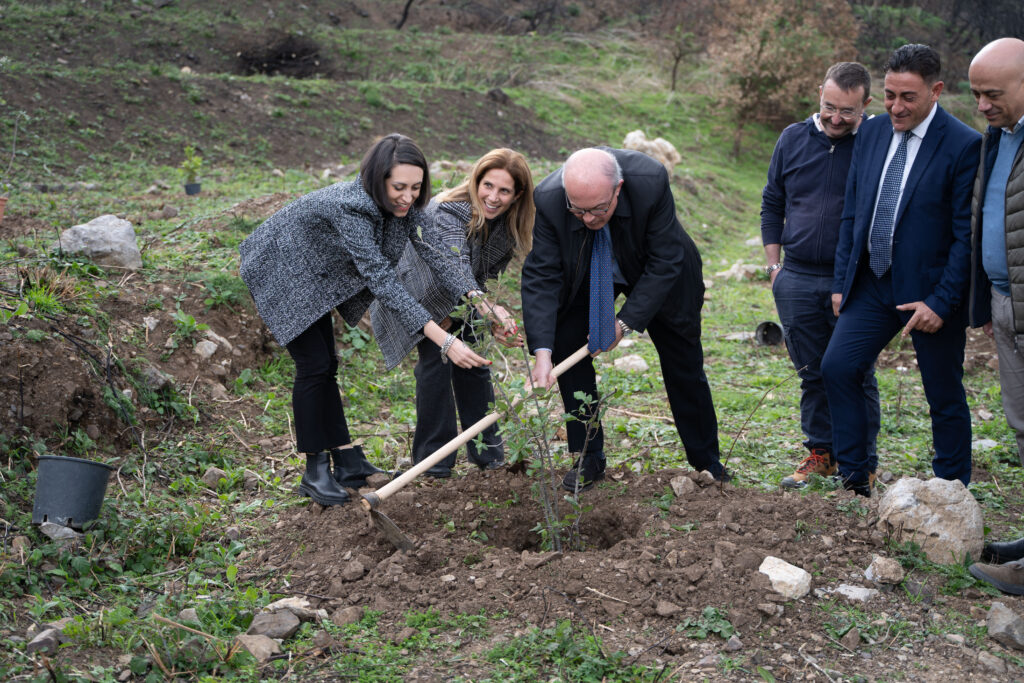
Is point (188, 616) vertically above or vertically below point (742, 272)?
below

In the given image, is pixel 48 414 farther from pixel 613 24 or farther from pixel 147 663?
pixel 613 24

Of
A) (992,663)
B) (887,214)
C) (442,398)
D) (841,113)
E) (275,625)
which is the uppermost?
(841,113)

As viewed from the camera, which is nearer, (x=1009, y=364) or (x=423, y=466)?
(x=1009, y=364)

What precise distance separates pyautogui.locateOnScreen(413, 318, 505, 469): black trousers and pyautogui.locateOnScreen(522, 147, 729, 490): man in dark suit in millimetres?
560

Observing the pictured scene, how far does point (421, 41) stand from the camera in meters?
17.3

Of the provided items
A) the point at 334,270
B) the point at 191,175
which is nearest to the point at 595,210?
the point at 334,270

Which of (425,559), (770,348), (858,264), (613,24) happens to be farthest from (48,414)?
(613,24)

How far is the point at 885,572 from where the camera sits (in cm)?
315

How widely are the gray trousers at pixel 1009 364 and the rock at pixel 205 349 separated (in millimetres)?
4111

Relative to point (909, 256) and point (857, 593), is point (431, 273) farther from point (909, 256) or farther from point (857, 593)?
point (857, 593)

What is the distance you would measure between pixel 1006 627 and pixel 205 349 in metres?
4.28

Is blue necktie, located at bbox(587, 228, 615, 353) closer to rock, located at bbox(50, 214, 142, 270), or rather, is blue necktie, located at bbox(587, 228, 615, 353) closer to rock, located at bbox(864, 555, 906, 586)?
rock, located at bbox(864, 555, 906, 586)

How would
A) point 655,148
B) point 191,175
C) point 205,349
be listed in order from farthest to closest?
point 655,148
point 191,175
point 205,349

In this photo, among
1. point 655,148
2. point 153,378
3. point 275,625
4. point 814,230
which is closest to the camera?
point 275,625
